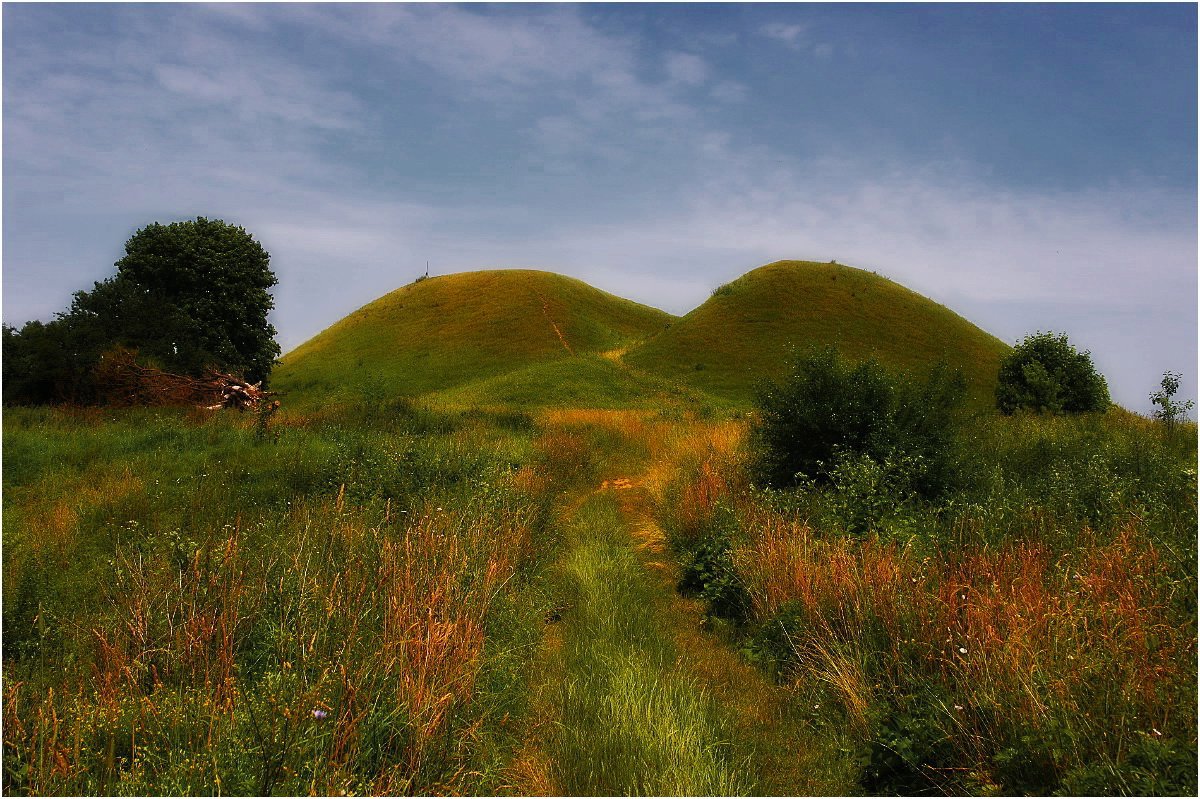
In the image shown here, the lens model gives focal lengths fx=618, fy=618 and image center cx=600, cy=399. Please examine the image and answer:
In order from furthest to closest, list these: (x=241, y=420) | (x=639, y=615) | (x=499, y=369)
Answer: (x=499, y=369), (x=241, y=420), (x=639, y=615)

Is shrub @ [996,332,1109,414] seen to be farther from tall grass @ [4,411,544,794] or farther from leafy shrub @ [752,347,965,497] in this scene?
tall grass @ [4,411,544,794]

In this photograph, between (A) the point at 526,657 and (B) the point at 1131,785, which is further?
(A) the point at 526,657

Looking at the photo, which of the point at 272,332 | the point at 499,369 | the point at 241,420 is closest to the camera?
the point at 241,420

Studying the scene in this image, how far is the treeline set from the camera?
16781mm

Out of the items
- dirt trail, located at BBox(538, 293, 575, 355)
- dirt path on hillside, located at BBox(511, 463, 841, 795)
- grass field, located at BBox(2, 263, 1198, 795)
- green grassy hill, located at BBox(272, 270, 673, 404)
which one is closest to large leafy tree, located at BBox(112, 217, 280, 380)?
green grassy hill, located at BBox(272, 270, 673, 404)

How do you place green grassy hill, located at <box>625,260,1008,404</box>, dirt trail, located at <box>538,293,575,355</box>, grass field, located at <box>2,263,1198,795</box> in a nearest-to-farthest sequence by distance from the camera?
grass field, located at <box>2,263,1198,795</box> < green grassy hill, located at <box>625,260,1008,404</box> < dirt trail, located at <box>538,293,575,355</box>

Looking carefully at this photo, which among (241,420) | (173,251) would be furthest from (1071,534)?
(173,251)

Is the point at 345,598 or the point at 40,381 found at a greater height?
the point at 40,381

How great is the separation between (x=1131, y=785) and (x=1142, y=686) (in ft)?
2.18

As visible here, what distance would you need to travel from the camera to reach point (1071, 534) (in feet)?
19.6

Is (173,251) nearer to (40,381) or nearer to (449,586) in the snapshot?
(40,381)

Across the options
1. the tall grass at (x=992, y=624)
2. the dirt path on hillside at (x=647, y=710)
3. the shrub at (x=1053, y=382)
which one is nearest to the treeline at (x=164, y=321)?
the dirt path on hillside at (x=647, y=710)

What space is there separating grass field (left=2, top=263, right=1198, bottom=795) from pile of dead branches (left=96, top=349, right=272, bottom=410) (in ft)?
24.3

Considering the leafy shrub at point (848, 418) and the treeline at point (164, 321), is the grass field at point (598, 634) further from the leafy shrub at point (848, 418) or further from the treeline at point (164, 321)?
the treeline at point (164, 321)
